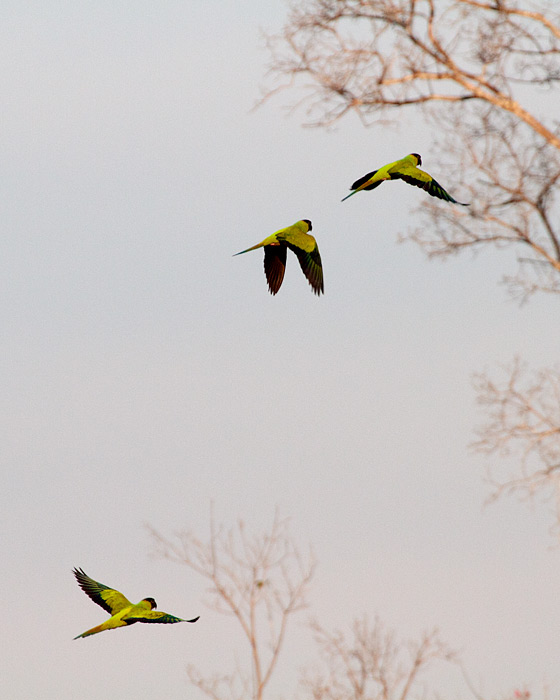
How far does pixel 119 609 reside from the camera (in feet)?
13.5

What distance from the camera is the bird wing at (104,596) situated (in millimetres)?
4160

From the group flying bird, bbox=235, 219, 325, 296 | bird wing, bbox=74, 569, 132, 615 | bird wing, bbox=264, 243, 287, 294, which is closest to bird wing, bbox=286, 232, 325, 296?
flying bird, bbox=235, 219, 325, 296

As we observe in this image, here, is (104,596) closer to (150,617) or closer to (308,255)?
(150,617)

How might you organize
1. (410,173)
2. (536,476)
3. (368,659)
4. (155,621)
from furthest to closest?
1. (536,476)
2. (368,659)
3. (410,173)
4. (155,621)

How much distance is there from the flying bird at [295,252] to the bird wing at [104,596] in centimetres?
158

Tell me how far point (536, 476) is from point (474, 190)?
141 inches

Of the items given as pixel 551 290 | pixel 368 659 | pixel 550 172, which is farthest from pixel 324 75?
pixel 368 659

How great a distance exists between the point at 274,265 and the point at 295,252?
319 millimetres

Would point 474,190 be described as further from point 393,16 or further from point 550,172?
point 393,16

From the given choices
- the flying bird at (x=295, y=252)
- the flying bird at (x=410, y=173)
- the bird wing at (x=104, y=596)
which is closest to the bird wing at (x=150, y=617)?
the bird wing at (x=104, y=596)

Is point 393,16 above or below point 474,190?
above

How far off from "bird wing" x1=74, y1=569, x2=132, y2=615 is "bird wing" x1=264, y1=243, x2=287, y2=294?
1.59m

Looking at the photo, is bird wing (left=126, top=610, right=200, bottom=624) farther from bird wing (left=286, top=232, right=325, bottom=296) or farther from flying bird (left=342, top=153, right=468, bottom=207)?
flying bird (left=342, top=153, right=468, bottom=207)

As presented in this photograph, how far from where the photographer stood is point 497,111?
1256cm
